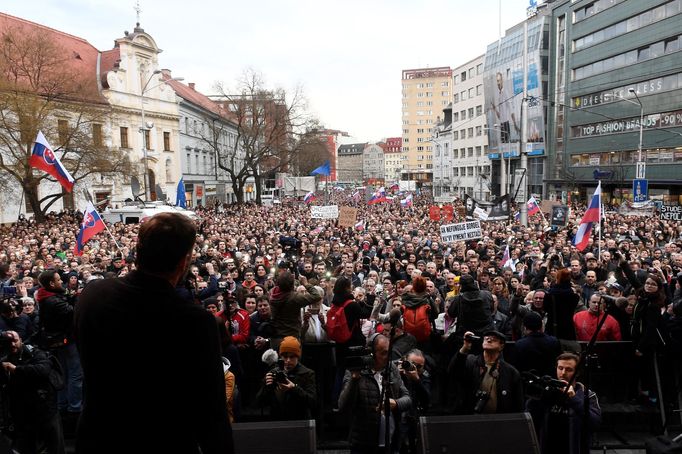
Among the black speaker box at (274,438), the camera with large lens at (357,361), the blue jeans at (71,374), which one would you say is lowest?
Result: the blue jeans at (71,374)

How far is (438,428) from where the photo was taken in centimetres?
362

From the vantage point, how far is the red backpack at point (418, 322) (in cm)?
609

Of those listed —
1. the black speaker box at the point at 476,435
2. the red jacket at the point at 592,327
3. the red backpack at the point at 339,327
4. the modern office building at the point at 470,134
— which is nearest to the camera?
the black speaker box at the point at 476,435

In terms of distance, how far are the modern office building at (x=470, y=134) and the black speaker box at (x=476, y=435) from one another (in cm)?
6946

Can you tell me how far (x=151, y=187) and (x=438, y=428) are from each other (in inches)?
1938

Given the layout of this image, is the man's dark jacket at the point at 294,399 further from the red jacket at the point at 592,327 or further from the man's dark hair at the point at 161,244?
the red jacket at the point at 592,327

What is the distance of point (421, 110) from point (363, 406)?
147730mm

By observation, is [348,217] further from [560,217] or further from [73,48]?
[73,48]

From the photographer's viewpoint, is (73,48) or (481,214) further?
(73,48)

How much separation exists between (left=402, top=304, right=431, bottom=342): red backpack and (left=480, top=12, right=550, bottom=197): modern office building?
169 feet

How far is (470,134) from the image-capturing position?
81.1 meters

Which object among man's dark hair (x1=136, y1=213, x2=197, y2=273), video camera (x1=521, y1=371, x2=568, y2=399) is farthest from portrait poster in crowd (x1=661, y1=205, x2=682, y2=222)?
man's dark hair (x1=136, y1=213, x2=197, y2=273)

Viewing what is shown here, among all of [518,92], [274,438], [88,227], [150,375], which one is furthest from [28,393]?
[518,92]

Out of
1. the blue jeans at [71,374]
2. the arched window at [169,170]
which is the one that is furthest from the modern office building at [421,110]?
the blue jeans at [71,374]
